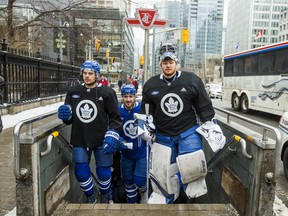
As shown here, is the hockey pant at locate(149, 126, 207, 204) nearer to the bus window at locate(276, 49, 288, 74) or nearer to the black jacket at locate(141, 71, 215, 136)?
the black jacket at locate(141, 71, 215, 136)

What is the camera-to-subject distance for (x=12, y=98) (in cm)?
1039

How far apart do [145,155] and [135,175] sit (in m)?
0.36

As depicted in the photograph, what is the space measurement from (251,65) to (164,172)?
38.6 ft

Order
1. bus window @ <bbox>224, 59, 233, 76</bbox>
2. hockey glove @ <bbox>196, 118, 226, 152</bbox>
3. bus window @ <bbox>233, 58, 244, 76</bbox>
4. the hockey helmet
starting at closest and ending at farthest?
hockey glove @ <bbox>196, 118, 226, 152</bbox>
the hockey helmet
bus window @ <bbox>233, 58, 244, 76</bbox>
bus window @ <bbox>224, 59, 233, 76</bbox>

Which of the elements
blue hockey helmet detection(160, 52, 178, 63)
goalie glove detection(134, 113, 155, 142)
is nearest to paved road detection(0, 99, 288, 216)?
goalie glove detection(134, 113, 155, 142)

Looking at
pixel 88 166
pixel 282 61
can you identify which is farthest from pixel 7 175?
pixel 282 61

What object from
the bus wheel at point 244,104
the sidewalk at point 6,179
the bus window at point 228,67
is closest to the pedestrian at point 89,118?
the sidewalk at point 6,179

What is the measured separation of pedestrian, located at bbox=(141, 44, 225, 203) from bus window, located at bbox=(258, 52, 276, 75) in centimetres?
973

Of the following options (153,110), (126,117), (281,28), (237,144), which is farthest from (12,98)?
(281,28)

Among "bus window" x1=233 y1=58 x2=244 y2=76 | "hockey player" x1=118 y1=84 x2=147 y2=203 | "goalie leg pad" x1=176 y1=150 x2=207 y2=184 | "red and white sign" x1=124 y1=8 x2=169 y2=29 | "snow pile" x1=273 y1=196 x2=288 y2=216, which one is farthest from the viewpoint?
"bus window" x1=233 y1=58 x2=244 y2=76

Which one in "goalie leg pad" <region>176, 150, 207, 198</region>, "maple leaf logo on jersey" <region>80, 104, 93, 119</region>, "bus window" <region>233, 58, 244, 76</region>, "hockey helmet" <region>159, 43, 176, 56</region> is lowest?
"goalie leg pad" <region>176, 150, 207, 198</region>

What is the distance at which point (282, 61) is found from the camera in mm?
11117

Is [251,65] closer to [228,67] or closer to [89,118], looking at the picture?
[228,67]

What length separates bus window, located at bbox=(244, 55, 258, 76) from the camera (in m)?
13.2
